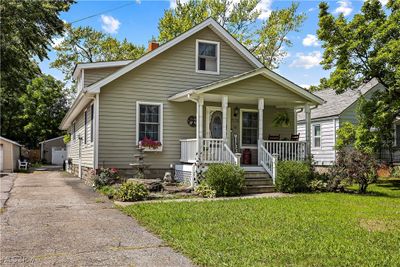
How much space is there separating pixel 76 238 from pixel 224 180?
605 cm

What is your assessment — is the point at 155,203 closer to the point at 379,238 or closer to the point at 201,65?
the point at 379,238

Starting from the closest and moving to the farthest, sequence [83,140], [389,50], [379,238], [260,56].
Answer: [379,238] → [389,50] → [83,140] → [260,56]

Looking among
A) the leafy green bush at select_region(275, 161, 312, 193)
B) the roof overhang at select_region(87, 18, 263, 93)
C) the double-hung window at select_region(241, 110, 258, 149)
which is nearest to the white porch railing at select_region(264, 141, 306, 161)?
the double-hung window at select_region(241, 110, 258, 149)

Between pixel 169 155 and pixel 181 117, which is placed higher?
pixel 181 117

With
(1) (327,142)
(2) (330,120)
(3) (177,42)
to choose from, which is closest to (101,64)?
(3) (177,42)

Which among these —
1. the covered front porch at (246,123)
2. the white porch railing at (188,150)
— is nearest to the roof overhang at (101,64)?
the covered front porch at (246,123)

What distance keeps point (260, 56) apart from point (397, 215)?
2550 centimetres

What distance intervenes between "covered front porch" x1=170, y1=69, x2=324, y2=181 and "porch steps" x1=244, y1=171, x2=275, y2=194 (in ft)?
0.84

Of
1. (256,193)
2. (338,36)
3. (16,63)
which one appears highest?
(338,36)

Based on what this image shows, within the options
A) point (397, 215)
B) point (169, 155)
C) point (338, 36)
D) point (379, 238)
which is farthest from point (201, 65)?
point (379, 238)

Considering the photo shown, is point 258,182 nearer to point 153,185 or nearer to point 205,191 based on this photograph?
point 205,191

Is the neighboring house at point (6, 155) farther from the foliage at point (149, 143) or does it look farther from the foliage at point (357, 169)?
the foliage at point (357, 169)

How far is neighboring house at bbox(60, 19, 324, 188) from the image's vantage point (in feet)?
44.0

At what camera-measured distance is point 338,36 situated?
51.0ft
